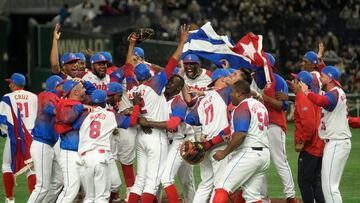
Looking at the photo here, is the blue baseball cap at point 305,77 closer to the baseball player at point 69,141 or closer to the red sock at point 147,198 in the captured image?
the red sock at point 147,198

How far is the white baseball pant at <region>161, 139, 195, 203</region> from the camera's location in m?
12.5

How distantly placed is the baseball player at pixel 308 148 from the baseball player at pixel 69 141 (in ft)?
9.05

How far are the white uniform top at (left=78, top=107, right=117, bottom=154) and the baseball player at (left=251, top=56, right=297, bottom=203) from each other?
2974 millimetres

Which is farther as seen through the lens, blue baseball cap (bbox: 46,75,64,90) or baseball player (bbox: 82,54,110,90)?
baseball player (bbox: 82,54,110,90)

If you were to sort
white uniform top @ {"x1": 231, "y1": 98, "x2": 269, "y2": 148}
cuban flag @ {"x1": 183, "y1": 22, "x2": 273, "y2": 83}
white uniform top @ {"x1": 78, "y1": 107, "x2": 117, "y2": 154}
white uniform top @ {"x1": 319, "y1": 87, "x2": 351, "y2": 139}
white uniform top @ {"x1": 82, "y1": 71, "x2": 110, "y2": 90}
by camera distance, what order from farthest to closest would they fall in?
white uniform top @ {"x1": 82, "y1": 71, "x2": 110, "y2": 90}
cuban flag @ {"x1": 183, "y1": 22, "x2": 273, "y2": 83}
white uniform top @ {"x1": 319, "y1": 87, "x2": 351, "y2": 139}
white uniform top @ {"x1": 78, "y1": 107, "x2": 117, "y2": 154}
white uniform top @ {"x1": 231, "y1": 98, "x2": 269, "y2": 148}

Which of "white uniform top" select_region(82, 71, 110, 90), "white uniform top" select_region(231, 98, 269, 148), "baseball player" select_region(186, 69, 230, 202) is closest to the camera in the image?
"white uniform top" select_region(231, 98, 269, 148)

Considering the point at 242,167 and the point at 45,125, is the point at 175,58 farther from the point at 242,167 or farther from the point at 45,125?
the point at 242,167

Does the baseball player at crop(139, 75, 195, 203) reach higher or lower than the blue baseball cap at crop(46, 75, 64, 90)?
lower

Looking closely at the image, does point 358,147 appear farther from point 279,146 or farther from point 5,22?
point 5,22

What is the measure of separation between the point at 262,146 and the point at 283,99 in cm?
257

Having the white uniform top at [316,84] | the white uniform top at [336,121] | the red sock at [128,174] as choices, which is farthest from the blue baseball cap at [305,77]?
the red sock at [128,174]

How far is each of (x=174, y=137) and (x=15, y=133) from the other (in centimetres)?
246

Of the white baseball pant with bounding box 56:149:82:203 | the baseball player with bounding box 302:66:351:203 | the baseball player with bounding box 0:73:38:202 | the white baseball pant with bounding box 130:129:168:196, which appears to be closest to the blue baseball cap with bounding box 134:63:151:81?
the white baseball pant with bounding box 130:129:168:196

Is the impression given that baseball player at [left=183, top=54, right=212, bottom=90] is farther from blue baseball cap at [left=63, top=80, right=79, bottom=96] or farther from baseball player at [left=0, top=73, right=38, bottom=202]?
blue baseball cap at [left=63, top=80, right=79, bottom=96]
